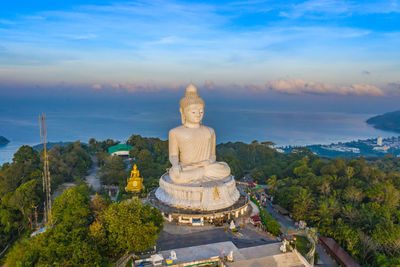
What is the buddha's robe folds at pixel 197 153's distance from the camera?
19.6 metres

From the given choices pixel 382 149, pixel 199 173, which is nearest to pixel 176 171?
pixel 199 173

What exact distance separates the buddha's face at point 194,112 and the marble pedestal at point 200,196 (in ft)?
14.1

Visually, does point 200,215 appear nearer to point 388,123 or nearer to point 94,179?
point 94,179

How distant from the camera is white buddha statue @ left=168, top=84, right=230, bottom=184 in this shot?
19.7 m

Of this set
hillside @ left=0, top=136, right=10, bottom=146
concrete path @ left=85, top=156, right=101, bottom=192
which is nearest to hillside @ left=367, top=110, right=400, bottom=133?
concrete path @ left=85, top=156, right=101, bottom=192

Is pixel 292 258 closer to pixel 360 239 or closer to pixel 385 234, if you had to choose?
pixel 360 239

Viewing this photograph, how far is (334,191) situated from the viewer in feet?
74.6

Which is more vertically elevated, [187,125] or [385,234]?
[187,125]

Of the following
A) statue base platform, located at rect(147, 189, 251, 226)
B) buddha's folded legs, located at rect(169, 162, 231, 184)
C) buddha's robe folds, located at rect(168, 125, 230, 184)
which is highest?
buddha's robe folds, located at rect(168, 125, 230, 184)

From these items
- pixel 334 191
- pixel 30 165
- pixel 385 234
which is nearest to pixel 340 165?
pixel 334 191

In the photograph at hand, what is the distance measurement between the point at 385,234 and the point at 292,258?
5.99m

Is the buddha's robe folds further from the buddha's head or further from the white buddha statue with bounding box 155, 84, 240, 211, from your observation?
the buddha's head

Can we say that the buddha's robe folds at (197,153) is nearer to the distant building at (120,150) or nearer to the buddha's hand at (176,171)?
the buddha's hand at (176,171)

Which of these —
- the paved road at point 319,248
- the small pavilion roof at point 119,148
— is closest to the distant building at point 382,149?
the small pavilion roof at point 119,148
